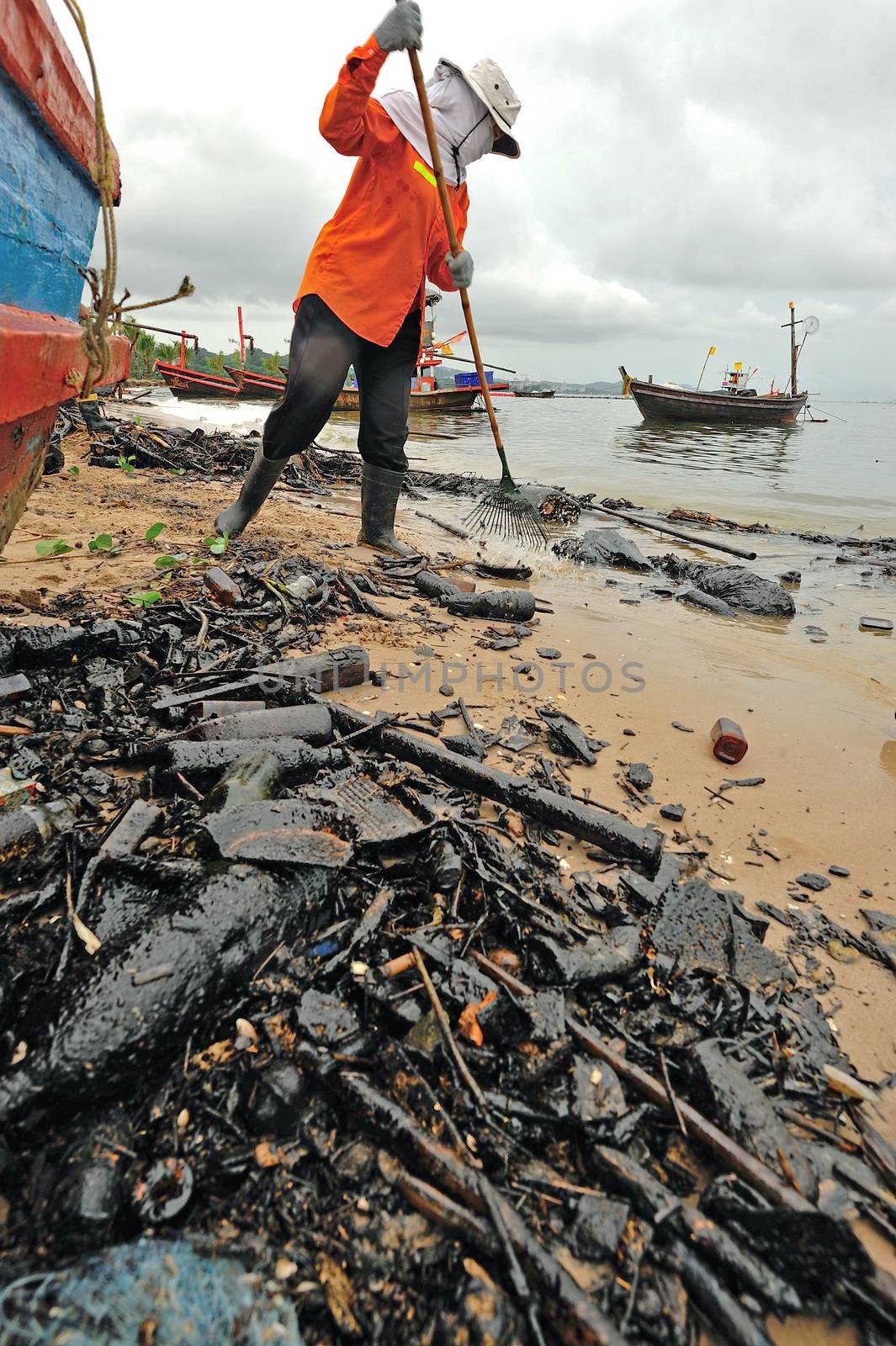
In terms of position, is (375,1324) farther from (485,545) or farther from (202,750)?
(485,545)

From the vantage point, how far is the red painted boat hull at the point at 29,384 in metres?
1.90

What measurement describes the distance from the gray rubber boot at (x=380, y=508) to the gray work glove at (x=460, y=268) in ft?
4.73

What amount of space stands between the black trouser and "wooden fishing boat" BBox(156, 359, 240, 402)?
25.9 metres

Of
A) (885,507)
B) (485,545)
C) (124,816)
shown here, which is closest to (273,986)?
(124,816)

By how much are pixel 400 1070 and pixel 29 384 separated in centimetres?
225

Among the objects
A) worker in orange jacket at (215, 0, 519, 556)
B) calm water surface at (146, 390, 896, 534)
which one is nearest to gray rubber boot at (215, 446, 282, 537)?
worker in orange jacket at (215, 0, 519, 556)

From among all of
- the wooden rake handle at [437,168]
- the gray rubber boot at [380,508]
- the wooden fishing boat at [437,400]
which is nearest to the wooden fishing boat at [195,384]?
the wooden fishing boat at [437,400]

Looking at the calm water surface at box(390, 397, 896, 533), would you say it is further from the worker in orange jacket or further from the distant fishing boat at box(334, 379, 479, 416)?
the worker in orange jacket

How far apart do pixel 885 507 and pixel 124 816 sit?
1539cm

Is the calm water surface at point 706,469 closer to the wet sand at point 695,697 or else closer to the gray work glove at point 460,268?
the wet sand at point 695,697

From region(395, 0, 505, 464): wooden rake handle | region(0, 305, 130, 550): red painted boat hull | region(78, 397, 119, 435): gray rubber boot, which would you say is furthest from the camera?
region(78, 397, 119, 435): gray rubber boot

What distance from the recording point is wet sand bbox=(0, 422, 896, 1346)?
219 centimetres

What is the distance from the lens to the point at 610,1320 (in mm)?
1029

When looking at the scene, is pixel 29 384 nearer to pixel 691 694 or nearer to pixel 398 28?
pixel 398 28
